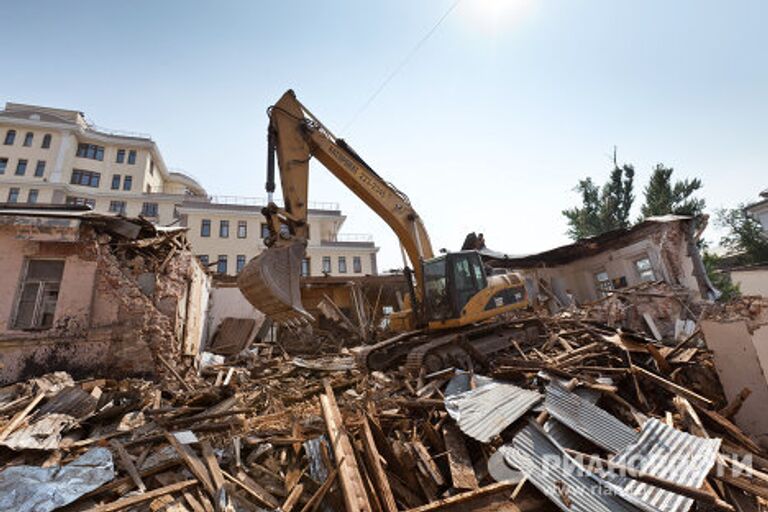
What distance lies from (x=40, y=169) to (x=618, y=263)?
50600 mm

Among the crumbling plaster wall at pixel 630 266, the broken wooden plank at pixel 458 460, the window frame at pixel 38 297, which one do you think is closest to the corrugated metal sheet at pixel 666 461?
the broken wooden plank at pixel 458 460

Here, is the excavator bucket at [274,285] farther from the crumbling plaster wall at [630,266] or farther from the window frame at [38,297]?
the crumbling plaster wall at [630,266]

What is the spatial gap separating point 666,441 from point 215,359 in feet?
37.2

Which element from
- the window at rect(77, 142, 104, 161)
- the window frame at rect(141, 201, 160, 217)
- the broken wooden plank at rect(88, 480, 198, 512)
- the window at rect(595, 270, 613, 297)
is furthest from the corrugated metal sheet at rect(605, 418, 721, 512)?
the window at rect(77, 142, 104, 161)

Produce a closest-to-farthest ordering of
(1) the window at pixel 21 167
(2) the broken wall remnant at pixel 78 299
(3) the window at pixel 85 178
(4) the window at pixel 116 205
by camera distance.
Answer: (2) the broken wall remnant at pixel 78 299 → (1) the window at pixel 21 167 → (3) the window at pixel 85 178 → (4) the window at pixel 116 205

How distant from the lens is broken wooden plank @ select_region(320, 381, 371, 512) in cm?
294

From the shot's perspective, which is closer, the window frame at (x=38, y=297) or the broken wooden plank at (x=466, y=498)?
the broken wooden plank at (x=466, y=498)

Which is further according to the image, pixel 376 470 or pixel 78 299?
pixel 78 299

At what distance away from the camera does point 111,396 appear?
6.02 metres

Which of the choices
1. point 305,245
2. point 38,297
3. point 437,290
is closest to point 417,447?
point 305,245

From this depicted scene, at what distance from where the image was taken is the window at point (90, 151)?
1439 inches

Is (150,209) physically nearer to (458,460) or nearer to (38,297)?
(38,297)

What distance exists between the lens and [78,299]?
310 inches

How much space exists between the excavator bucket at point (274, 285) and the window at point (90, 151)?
146 ft
